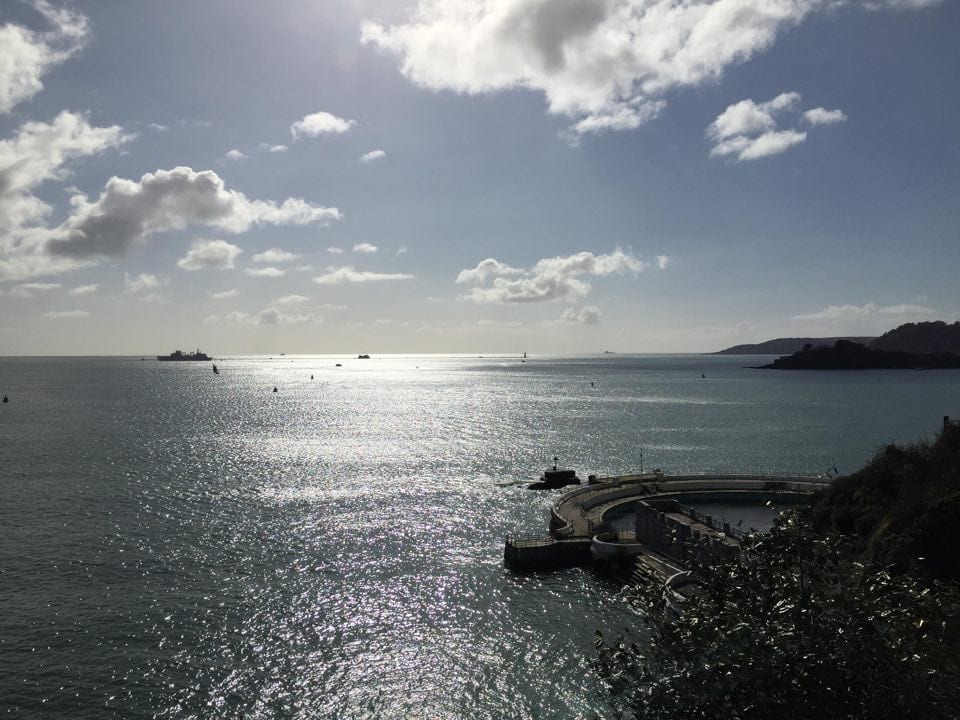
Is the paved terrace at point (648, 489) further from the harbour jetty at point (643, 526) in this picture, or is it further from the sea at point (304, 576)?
the sea at point (304, 576)

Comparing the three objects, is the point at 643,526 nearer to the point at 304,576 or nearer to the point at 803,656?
the point at 304,576

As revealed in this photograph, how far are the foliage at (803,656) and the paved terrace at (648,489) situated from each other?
38.0m

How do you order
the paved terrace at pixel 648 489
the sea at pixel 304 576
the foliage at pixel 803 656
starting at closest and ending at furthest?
the foliage at pixel 803 656, the sea at pixel 304 576, the paved terrace at pixel 648 489

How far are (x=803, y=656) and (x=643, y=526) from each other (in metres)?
34.9

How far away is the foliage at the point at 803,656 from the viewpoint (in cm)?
1295

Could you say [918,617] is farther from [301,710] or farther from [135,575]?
[135,575]

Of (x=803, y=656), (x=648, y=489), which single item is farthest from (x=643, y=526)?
(x=803, y=656)

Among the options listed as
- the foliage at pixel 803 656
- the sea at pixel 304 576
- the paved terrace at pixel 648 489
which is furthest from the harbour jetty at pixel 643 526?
the foliage at pixel 803 656

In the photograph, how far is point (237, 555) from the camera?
48125 millimetres

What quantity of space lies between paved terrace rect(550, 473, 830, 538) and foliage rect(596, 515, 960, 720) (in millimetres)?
37969

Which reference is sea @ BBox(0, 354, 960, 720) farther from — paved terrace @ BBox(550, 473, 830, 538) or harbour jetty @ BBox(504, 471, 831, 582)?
paved terrace @ BBox(550, 473, 830, 538)

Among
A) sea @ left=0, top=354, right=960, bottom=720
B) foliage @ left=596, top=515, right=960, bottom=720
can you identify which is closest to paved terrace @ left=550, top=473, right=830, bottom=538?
sea @ left=0, top=354, right=960, bottom=720

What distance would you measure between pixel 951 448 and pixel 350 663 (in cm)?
4167

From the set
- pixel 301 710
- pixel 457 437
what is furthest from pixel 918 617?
pixel 457 437
